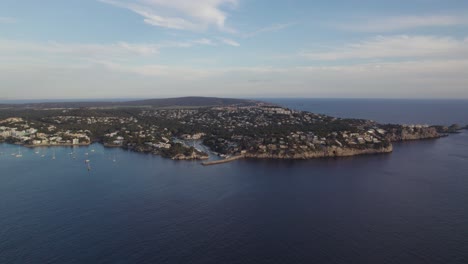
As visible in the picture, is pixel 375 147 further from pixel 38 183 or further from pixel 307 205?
pixel 38 183

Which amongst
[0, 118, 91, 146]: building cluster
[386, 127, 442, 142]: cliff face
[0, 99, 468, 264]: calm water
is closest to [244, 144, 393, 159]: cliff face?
[0, 99, 468, 264]: calm water

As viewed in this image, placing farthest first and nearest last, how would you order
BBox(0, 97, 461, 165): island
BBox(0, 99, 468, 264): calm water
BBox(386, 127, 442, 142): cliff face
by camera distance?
BBox(386, 127, 442, 142): cliff face
BBox(0, 97, 461, 165): island
BBox(0, 99, 468, 264): calm water

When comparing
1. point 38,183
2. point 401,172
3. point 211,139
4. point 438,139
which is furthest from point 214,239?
point 438,139

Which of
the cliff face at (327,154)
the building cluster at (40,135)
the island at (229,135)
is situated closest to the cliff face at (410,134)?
the island at (229,135)

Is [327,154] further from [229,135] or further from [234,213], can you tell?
[234,213]

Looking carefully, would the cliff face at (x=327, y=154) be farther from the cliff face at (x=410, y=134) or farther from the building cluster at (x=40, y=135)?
the building cluster at (x=40, y=135)

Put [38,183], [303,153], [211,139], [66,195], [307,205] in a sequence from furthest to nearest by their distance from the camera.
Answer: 1. [211,139]
2. [303,153]
3. [38,183]
4. [66,195]
5. [307,205]

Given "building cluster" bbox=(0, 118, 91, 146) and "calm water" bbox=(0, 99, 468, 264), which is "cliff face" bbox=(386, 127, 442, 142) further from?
"building cluster" bbox=(0, 118, 91, 146)
